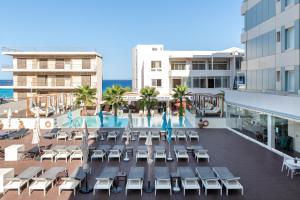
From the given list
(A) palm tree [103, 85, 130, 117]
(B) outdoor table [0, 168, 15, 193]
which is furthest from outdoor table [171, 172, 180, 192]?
(A) palm tree [103, 85, 130, 117]

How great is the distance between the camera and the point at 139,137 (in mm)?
25156

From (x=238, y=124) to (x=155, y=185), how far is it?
55.5 ft

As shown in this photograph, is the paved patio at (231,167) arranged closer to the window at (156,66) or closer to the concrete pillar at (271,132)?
the concrete pillar at (271,132)

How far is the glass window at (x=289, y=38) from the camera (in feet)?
68.4

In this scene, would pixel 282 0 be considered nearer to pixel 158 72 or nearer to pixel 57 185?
pixel 57 185

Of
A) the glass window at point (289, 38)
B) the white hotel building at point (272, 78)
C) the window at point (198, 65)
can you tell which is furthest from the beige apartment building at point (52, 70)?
the glass window at point (289, 38)

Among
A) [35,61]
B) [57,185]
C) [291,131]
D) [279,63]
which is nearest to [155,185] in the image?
[57,185]

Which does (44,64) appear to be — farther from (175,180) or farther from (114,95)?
(175,180)

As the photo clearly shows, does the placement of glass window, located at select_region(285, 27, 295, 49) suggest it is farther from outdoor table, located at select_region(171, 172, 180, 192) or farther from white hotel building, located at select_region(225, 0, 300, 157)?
outdoor table, located at select_region(171, 172, 180, 192)

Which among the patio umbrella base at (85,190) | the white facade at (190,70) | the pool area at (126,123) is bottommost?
the patio umbrella base at (85,190)

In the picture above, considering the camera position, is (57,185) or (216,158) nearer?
(57,185)

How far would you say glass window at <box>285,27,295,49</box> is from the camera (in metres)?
20.8

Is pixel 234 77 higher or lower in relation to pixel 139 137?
higher

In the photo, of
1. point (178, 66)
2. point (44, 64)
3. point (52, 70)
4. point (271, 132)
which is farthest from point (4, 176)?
point (44, 64)
